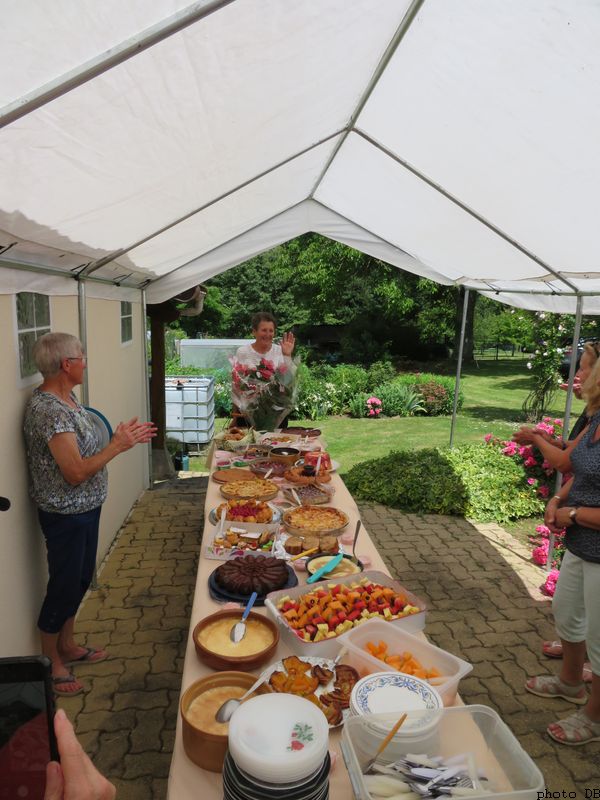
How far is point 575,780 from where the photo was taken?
115 inches

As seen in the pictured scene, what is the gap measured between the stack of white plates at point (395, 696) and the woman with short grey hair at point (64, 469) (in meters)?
1.99

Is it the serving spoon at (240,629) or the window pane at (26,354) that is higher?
the window pane at (26,354)

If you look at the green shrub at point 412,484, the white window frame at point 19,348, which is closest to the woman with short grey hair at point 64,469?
the white window frame at point 19,348

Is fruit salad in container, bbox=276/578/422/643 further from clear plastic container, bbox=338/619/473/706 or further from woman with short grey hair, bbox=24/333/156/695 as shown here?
woman with short grey hair, bbox=24/333/156/695

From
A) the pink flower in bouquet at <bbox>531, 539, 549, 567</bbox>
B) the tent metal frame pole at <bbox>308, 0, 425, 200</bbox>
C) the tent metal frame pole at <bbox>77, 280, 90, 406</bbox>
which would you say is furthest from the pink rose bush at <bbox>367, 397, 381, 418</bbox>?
the tent metal frame pole at <bbox>77, 280, 90, 406</bbox>

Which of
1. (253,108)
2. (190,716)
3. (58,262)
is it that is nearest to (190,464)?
(58,262)

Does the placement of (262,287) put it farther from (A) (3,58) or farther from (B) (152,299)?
(A) (3,58)

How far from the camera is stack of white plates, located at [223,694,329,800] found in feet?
4.19

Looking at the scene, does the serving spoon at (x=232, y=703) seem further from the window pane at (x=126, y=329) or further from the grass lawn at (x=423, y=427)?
the grass lawn at (x=423, y=427)

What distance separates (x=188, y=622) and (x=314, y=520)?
71.9 inches

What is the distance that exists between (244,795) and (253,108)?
291cm

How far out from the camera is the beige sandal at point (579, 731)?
10.3 feet

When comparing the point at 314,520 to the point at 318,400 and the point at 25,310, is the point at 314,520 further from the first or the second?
the point at 318,400

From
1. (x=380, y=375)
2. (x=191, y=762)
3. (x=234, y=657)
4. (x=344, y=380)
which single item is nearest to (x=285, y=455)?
(x=234, y=657)
